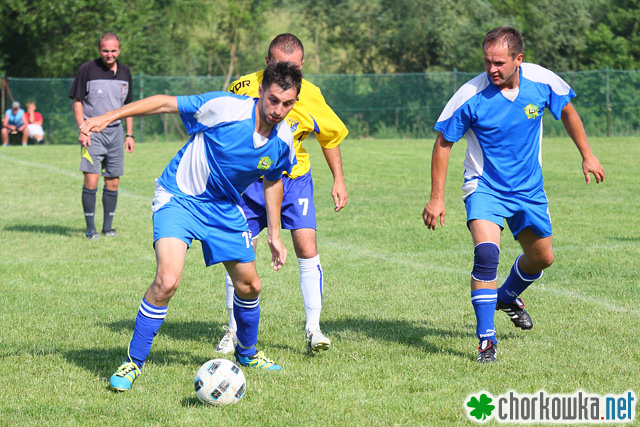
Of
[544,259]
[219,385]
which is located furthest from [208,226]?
[544,259]

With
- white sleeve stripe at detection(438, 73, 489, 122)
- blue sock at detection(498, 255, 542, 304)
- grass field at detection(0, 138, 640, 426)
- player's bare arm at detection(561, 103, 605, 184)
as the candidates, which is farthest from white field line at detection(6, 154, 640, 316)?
white sleeve stripe at detection(438, 73, 489, 122)

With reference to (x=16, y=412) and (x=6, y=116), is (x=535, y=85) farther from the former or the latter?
(x=6, y=116)

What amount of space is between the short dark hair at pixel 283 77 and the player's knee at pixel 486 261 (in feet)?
5.68

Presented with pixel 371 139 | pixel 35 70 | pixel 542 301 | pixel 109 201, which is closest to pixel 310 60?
pixel 35 70

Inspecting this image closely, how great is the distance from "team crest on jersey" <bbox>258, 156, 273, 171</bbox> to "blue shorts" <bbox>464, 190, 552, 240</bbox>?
145 centimetres

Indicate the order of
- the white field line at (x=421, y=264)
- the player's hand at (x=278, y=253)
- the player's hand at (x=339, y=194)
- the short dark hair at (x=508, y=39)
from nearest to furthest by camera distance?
the player's hand at (x=278, y=253), the short dark hair at (x=508, y=39), the player's hand at (x=339, y=194), the white field line at (x=421, y=264)

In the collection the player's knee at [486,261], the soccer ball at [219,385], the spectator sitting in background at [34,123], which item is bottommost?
the spectator sitting in background at [34,123]

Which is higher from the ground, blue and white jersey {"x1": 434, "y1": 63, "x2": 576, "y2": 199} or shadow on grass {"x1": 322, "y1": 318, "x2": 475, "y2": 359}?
blue and white jersey {"x1": 434, "y1": 63, "x2": 576, "y2": 199}

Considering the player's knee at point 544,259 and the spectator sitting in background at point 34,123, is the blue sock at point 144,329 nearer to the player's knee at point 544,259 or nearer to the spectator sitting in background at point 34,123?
the player's knee at point 544,259

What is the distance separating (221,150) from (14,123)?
26879 millimetres

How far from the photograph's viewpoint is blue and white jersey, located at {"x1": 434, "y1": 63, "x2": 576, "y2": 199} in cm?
564

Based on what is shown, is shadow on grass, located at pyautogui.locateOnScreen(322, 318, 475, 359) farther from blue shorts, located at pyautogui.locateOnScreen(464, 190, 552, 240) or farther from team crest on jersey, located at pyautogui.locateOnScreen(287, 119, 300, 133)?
team crest on jersey, located at pyautogui.locateOnScreen(287, 119, 300, 133)

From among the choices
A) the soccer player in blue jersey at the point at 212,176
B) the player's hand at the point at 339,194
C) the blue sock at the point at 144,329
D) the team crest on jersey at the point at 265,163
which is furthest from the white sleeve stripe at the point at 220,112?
the player's hand at the point at 339,194

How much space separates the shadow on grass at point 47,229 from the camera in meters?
11.4
